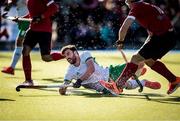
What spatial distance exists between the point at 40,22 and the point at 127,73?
6.74 feet

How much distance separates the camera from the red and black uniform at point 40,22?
10727mm

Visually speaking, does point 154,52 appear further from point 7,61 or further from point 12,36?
point 12,36

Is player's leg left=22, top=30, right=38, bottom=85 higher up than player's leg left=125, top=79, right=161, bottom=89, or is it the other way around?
player's leg left=22, top=30, right=38, bottom=85

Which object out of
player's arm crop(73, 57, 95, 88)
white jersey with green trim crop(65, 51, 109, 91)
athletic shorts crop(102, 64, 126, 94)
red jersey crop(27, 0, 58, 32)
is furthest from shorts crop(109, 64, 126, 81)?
red jersey crop(27, 0, 58, 32)

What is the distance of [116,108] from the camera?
863 centimetres

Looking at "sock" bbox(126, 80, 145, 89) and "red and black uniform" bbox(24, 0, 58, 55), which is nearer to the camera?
"sock" bbox(126, 80, 145, 89)

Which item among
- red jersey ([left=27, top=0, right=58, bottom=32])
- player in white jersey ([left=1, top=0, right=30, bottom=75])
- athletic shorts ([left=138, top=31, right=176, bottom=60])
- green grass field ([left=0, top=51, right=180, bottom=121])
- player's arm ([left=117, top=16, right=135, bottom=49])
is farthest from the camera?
player in white jersey ([left=1, top=0, right=30, bottom=75])

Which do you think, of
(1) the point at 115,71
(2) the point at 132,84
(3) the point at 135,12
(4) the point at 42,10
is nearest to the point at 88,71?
(1) the point at 115,71

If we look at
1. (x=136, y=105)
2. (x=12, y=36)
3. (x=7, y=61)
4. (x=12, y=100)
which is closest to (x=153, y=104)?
(x=136, y=105)

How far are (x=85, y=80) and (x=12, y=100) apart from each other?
1.26m

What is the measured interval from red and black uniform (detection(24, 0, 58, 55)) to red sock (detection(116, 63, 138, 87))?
190 cm

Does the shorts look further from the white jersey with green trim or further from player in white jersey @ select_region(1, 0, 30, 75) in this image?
player in white jersey @ select_region(1, 0, 30, 75)

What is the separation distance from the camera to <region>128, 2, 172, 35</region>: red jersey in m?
9.35

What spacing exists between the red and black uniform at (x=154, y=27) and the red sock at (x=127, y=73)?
0.79 feet
